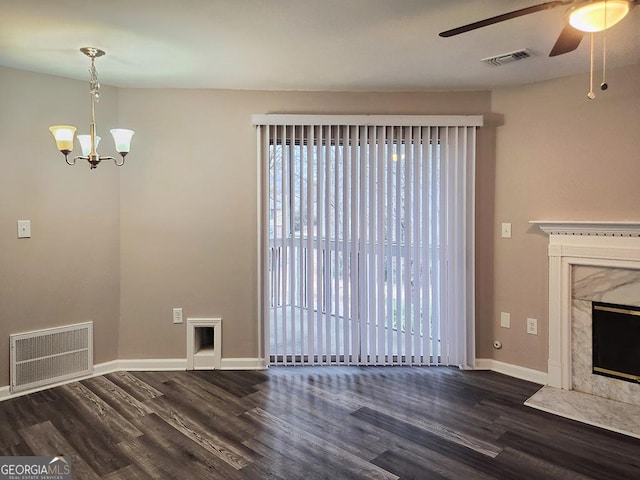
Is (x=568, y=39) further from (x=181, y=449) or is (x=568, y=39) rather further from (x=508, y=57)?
(x=181, y=449)

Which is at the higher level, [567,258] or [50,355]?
[567,258]

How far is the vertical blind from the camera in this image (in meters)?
3.51

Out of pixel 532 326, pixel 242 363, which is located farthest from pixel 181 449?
pixel 532 326

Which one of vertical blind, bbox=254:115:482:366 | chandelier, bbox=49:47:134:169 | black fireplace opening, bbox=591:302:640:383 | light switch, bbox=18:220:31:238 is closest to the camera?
chandelier, bbox=49:47:134:169

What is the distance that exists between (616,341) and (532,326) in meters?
0.56

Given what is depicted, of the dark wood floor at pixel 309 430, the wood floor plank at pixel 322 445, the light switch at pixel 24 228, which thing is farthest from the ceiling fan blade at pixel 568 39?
the light switch at pixel 24 228

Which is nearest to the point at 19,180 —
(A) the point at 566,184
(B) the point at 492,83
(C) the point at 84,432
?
(C) the point at 84,432

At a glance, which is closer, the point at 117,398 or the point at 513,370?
the point at 117,398

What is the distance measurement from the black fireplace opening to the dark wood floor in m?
0.57

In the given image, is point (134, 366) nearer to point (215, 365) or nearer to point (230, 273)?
point (215, 365)

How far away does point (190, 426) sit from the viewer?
8.64 ft

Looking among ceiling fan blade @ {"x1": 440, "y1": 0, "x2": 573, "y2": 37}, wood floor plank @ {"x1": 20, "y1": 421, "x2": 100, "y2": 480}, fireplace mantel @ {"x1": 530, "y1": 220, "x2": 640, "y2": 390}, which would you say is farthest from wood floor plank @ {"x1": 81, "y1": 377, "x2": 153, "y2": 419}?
fireplace mantel @ {"x1": 530, "y1": 220, "x2": 640, "y2": 390}

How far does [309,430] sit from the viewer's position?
259cm

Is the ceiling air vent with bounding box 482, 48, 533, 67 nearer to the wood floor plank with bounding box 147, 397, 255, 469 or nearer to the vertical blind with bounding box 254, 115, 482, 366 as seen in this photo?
the vertical blind with bounding box 254, 115, 482, 366
